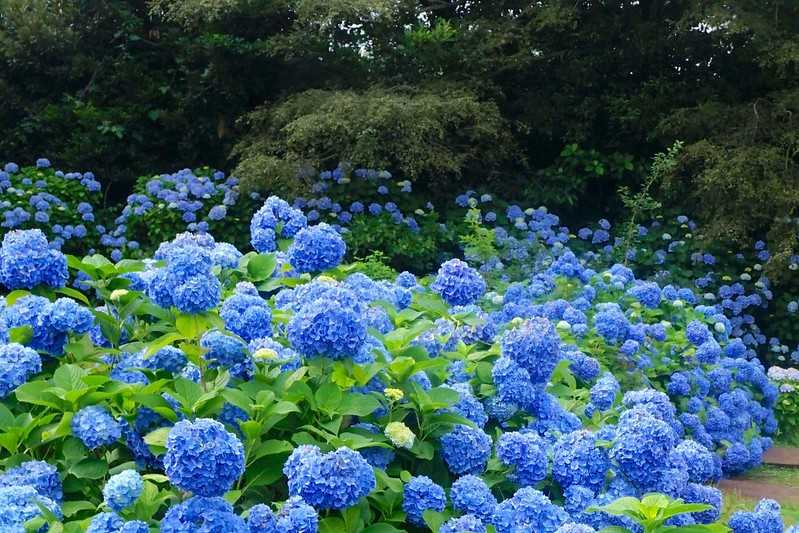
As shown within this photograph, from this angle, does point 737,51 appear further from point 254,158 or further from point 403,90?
point 254,158

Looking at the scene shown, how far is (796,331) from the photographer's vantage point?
7371 mm

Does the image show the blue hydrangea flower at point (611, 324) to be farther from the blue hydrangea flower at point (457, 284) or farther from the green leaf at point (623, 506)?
the green leaf at point (623, 506)

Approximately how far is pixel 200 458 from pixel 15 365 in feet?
2.45

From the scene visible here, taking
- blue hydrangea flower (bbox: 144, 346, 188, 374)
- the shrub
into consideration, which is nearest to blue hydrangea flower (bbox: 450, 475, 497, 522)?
blue hydrangea flower (bbox: 144, 346, 188, 374)

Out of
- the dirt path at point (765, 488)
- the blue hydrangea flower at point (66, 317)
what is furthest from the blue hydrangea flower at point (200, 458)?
the dirt path at point (765, 488)

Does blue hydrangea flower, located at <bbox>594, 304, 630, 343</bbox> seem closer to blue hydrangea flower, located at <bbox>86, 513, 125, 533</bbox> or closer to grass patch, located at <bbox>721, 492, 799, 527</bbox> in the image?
grass patch, located at <bbox>721, 492, 799, 527</bbox>

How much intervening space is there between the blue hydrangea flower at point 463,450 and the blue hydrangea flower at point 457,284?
2.52ft

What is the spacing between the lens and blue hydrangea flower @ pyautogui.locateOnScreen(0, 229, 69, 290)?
2312mm

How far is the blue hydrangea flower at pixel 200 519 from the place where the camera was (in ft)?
5.39

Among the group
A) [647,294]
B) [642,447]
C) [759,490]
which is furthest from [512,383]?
[647,294]

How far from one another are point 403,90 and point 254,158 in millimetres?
1313

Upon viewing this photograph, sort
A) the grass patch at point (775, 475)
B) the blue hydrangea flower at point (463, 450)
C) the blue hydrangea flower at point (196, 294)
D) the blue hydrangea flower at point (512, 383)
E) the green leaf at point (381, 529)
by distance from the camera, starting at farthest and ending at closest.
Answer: the grass patch at point (775, 475) → the blue hydrangea flower at point (512, 383) → the blue hydrangea flower at point (463, 450) → the blue hydrangea flower at point (196, 294) → the green leaf at point (381, 529)

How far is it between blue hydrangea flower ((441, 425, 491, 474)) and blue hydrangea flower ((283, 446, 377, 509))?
416mm

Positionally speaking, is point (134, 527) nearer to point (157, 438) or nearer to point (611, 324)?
point (157, 438)
